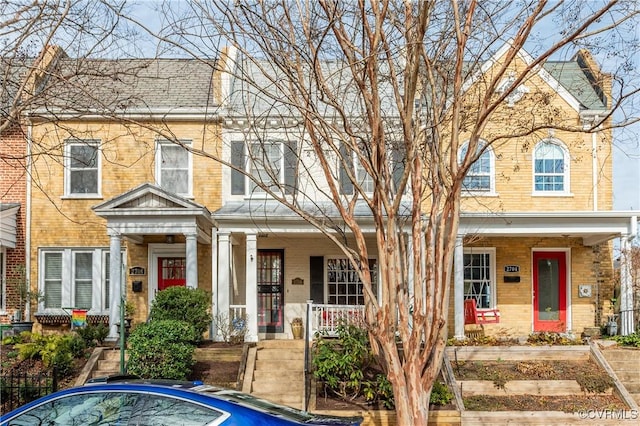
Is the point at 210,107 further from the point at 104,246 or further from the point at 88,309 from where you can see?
the point at 88,309

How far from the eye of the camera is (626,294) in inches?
677

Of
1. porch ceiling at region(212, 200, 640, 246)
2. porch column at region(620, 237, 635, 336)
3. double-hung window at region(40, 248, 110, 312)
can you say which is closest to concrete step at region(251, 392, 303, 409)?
porch ceiling at region(212, 200, 640, 246)

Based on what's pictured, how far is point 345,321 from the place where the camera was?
14.3 metres

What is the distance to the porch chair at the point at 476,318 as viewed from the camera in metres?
18.2

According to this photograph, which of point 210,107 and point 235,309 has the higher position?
point 210,107

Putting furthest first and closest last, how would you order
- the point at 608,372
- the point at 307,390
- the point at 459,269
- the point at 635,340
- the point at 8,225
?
the point at 8,225 → the point at 459,269 → the point at 635,340 → the point at 608,372 → the point at 307,390

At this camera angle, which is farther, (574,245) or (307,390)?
(574,245)

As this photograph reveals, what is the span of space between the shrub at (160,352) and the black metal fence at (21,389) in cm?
146

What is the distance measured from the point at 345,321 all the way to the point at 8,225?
9293 mm

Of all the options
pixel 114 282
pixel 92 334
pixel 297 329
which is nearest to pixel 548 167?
pixel 297 329

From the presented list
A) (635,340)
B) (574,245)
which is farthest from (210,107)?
(635,340)

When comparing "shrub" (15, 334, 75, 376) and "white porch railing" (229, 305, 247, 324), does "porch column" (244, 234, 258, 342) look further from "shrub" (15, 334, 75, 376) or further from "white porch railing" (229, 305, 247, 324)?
"shrub" (15, 334, 75, 376)

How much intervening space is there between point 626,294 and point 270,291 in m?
8.80

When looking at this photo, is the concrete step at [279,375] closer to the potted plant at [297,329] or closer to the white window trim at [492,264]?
the potted plant at [297,329]
